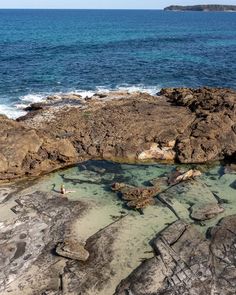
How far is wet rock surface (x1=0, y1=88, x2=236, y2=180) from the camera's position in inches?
1181

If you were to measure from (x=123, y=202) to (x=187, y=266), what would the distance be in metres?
6.75

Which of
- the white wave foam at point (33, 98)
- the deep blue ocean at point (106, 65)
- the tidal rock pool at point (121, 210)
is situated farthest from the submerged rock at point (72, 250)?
the white wave foam at point (33, 98)

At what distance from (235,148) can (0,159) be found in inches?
628

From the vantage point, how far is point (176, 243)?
68.0 ft

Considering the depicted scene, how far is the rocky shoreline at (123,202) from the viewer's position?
19.0 metres

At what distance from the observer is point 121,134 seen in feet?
108

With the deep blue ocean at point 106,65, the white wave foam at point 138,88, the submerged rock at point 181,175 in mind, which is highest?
the submerged rock at point 181,175

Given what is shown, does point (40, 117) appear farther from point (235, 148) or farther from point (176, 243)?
point (176, 243)

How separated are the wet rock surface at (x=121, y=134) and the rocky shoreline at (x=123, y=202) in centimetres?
8

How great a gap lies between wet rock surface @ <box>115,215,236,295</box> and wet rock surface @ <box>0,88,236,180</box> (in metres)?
10.3

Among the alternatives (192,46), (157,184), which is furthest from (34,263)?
(192,46)

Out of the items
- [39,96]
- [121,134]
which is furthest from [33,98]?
[121,134]

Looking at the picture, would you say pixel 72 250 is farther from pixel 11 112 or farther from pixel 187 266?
pixel 11 112

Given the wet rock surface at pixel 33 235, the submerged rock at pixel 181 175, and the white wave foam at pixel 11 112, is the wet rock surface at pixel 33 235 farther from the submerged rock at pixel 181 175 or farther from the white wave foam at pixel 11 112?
the white wave foam at pixel 11 112
